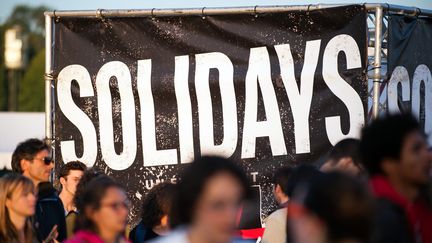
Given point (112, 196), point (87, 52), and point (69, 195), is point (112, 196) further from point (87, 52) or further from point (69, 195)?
point (87, 52)

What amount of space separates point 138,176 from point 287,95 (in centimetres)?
161

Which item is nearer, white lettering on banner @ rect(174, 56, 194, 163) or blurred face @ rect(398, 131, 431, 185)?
blurred face @ rect(398, 131, 431, 185)

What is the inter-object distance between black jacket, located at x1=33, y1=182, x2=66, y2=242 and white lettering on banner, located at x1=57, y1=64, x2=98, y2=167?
1.49 metres

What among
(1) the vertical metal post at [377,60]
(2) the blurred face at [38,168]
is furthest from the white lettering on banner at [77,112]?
(1) the vertical metal post at [377,60]

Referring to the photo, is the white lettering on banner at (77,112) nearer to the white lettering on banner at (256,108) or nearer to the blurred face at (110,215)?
Answer: the white lettering on banner at (256,108)

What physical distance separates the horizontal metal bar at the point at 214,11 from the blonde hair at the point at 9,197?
3046 mm

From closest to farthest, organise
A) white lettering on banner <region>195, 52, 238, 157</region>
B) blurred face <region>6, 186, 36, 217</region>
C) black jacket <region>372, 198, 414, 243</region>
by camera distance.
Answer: black jacket <region>372, 198, 414, 243</region> < blurred face <region>6, 186, 36, 217</region> < white lettering on banner <region>195, 52, 238, 157</region>

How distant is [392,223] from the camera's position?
166 inches

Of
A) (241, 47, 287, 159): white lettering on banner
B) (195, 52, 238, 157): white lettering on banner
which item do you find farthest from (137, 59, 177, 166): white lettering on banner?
(241, 47, 287, 159): white lettering on banner

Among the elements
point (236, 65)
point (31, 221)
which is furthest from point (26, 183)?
point (236, 65)

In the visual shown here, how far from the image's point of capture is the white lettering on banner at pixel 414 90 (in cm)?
889

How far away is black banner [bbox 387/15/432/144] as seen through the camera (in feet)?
29.2

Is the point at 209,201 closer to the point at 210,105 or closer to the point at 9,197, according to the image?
the point at 9,197

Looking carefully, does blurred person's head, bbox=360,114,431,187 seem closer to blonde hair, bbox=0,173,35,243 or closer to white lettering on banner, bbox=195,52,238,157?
blonde hair, bbox=0,173,35,243
